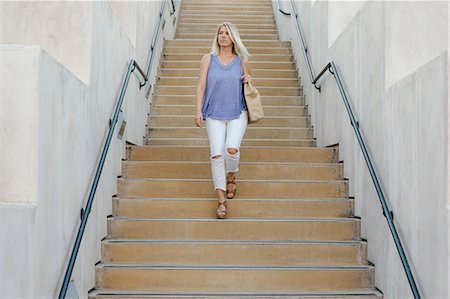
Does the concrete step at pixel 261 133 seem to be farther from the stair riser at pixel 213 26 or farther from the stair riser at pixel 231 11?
the stair riser at pixel 231 11

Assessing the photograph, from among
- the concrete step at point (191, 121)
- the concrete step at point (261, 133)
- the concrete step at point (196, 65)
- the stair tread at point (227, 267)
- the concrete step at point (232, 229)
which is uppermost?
the concrete step at point (196, 65)

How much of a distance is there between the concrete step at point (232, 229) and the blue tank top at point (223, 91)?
3.02 ft

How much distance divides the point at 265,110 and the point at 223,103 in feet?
8.44

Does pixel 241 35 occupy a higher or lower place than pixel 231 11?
lower

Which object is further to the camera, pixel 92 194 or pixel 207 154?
pixel 207 154

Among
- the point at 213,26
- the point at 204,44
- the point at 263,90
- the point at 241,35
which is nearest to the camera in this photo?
the point at 263,90

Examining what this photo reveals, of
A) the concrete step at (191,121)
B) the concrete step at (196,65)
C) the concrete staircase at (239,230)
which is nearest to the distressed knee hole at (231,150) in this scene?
the concrete staircase at (239,230)

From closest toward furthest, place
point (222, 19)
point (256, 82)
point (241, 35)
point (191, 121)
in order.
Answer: point (191, 121)
point (256, 82)
point (241, 35)
point (222, 19)

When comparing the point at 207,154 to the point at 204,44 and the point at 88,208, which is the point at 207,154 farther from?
the point at 204,44

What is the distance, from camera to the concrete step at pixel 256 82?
8.50 m

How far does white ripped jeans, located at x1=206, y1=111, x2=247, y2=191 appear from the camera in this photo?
5.24 m

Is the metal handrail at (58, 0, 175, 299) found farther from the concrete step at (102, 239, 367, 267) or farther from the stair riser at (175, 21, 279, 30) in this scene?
the stair riser at (175, 21, 279, 30)

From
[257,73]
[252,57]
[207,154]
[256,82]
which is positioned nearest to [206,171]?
[207,154]

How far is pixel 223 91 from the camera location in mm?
5344
